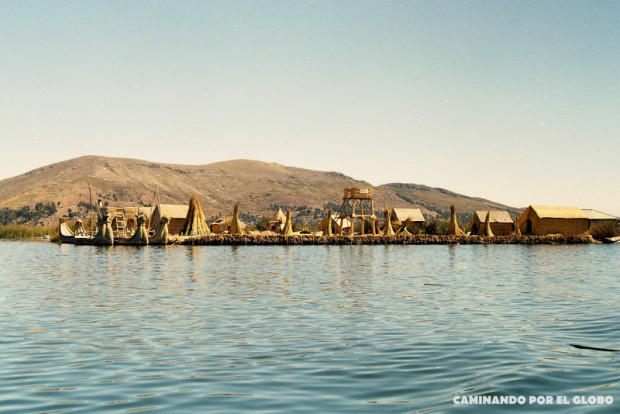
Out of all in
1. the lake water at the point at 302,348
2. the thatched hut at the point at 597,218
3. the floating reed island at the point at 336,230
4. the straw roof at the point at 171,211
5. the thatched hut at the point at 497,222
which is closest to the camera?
the lake water at the point at 302,348

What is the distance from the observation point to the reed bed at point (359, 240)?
67.4 m

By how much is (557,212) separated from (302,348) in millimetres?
76657

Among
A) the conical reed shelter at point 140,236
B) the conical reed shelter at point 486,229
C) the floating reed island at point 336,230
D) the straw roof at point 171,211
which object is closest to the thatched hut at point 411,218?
the floating reed island at point 336,230

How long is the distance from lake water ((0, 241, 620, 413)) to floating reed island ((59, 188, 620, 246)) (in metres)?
44.2

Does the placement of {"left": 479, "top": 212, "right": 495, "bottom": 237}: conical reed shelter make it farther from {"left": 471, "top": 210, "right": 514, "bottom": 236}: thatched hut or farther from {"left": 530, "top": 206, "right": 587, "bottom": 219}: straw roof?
{"left": 530, "top": 206, "right": 587, "bottom": 219}: straw roof

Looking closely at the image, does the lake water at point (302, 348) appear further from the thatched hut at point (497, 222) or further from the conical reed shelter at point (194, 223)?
the thatched hut at point (497, 222)

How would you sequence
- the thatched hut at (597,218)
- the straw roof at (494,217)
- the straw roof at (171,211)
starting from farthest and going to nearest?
the straw roof at (494,217), the thatched hut at (597,218), the straw roof at (171,211)

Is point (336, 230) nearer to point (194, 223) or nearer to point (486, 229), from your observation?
point (486, 229)

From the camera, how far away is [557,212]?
3169 inches

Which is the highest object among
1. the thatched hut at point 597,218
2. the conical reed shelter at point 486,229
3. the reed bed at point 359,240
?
the thatched hut at point 597,218

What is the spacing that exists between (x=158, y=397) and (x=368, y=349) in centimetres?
413

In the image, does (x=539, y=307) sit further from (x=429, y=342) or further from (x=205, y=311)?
(x=205, y=311)

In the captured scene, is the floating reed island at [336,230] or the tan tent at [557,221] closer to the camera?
the floating reed island at [336,230]

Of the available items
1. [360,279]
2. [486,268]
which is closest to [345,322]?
[360,279]
